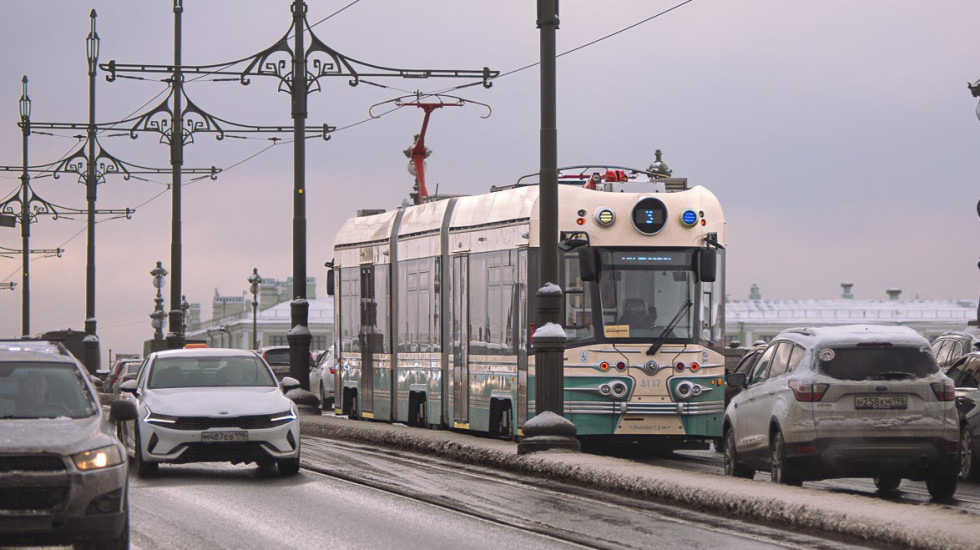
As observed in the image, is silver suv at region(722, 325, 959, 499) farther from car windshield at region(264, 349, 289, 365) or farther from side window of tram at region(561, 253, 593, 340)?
car windshield at region(264, 349, 289, 365)

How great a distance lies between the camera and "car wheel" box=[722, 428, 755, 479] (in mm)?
19625

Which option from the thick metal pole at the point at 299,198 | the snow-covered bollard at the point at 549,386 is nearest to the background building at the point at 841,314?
the thick metal pole at the point at 299,198

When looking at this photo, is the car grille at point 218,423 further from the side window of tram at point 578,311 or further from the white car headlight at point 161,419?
the side window of tram at point 578,311

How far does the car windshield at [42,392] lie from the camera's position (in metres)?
12.8

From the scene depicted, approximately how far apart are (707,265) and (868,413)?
522 cm

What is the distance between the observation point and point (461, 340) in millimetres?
25484

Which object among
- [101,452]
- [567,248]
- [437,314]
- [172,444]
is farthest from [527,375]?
[101,452]

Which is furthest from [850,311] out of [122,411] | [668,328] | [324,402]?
[122,411]

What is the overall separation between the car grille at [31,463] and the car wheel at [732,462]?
9834 mm

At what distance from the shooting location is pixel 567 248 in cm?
2262

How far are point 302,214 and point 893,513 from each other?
21468mm

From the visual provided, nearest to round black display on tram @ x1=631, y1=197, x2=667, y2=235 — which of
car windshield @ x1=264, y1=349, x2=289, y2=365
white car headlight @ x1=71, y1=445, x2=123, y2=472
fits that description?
white car headlight @ x1=71, y1=445, x2=123, y2=472

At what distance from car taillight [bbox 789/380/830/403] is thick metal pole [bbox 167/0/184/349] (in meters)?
29.3

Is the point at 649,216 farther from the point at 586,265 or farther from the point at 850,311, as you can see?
the point at 850,311
